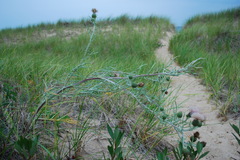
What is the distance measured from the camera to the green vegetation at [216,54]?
8.51 feet

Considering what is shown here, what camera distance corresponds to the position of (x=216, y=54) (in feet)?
15.6

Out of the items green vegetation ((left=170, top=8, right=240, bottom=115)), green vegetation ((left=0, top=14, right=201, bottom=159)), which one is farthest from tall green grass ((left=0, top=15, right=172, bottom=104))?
green vegetation ((left=170, top=8, right=240, bottom=115))

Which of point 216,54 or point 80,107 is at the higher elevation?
point 80,107

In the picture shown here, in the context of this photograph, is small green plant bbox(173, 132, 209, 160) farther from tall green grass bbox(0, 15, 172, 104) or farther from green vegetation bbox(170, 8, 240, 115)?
green vegetation bbox(170, 8, 240, 115)

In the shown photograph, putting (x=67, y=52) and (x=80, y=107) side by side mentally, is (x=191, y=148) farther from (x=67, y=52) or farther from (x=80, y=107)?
(x=67, y=52)

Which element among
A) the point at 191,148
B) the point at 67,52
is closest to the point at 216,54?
the point at 67,52

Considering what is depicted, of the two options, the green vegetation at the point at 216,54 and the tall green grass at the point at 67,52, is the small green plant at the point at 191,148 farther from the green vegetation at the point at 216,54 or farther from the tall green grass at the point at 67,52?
the green vegetation at the point at 216,54

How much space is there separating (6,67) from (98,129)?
1539 millimetres

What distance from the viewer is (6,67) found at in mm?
→ 2266

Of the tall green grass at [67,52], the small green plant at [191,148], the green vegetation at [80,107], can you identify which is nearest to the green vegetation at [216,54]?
the green vegetation at [80,107]

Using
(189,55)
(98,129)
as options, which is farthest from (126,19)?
(98,129)

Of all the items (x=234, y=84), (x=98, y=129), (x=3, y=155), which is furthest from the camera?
(x=234, y=84)

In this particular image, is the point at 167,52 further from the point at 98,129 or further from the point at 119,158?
the point at 119,158

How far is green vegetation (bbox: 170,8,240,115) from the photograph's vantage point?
8.51 ft
